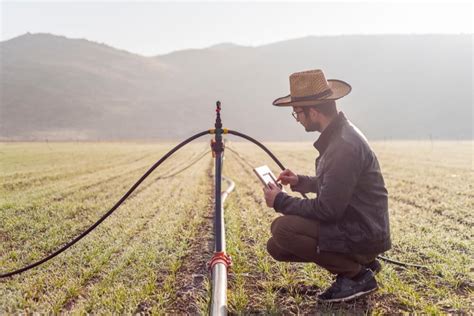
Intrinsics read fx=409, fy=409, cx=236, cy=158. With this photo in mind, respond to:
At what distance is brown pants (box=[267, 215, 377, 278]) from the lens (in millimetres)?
3957

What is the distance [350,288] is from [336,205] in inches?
37.4

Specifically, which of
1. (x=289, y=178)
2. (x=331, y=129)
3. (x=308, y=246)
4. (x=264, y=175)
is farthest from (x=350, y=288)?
(x=331, y=129)

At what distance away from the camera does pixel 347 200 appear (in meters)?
3.69

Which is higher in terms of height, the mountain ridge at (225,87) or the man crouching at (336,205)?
the mountain ridge at (225,87)

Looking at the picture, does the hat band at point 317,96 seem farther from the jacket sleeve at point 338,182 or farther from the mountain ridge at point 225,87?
the mountain ridge at point 225,87

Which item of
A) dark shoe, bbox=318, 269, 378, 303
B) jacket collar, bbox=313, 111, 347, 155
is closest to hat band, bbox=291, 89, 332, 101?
jacket collar, bbox=313, 111, 347, 155

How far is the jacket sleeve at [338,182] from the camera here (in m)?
3.66

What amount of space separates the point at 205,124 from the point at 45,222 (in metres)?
110

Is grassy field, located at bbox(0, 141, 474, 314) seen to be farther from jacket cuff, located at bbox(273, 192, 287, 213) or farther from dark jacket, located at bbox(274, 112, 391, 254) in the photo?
jacket cuff, located at bbox(273, 192, 287, 213)

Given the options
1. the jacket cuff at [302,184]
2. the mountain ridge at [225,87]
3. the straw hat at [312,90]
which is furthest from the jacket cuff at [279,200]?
the mountain ridge at [225,87]

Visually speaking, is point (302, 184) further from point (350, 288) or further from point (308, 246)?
point (350, 288)

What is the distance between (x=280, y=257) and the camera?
4.42 meters

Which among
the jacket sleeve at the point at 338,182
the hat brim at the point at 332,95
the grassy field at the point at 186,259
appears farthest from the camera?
the grassy field at the point at 186,259

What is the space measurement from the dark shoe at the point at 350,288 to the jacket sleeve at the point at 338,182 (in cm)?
76
